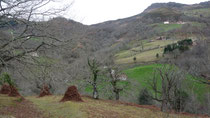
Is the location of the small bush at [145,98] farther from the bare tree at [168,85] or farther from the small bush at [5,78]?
the small bush at [5,78]

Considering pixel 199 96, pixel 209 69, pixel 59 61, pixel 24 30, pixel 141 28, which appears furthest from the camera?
pixel 141 28

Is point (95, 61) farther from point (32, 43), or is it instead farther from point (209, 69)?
point (209, 69)

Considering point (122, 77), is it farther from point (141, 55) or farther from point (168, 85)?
point (141, 55)

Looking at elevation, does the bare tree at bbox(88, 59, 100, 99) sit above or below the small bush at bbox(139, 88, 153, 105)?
above

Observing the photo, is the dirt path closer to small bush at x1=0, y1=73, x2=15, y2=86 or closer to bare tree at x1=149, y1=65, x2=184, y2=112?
small bush at x1=0, y1=73, x2=15, y2=86

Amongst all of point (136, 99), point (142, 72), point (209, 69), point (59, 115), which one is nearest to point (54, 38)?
point (59, 115)

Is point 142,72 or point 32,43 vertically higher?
point 32,43

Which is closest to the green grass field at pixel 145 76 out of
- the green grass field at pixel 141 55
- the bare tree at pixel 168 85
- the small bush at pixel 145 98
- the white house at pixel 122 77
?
the green grass field at pixel 141 55

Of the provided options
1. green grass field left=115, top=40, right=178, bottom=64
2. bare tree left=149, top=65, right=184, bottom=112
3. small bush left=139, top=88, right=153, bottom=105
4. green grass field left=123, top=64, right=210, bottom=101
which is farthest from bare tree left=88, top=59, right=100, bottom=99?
green grass field left=115, top=40, right=178, bottom=64

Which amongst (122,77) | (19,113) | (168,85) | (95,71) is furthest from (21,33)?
(122,77)

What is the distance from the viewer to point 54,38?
7102mm

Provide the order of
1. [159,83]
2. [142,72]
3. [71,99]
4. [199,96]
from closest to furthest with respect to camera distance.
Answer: [71,99] < [199,96] < [159,83] < [142,72]

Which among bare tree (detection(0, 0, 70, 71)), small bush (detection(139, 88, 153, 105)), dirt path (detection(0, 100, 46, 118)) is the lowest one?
small bush (detection(139, 88, 153, 105))

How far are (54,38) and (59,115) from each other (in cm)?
788
